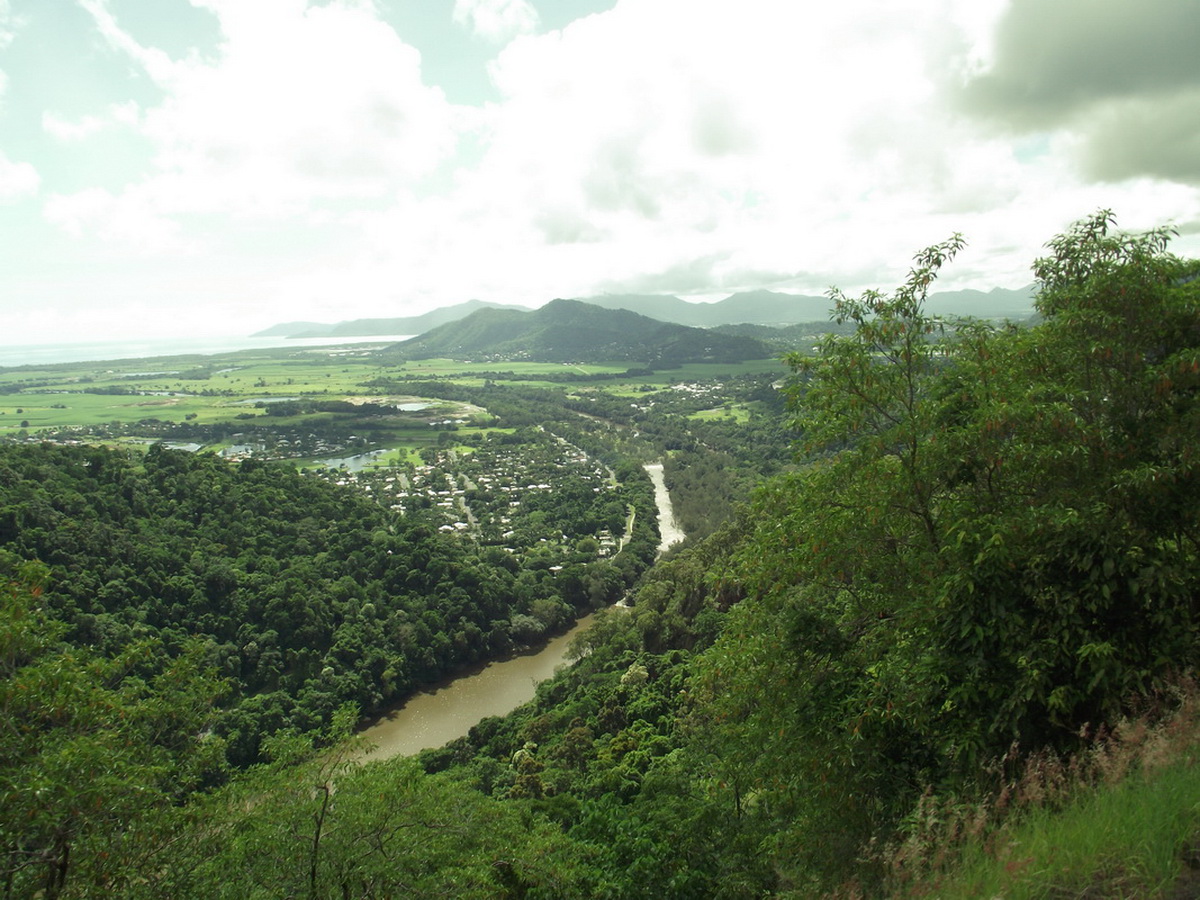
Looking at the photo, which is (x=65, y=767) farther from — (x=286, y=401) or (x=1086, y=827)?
(x=286, y=401)

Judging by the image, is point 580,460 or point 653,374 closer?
point 580,460

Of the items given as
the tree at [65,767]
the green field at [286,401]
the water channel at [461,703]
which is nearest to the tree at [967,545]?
the tree at [65,767]

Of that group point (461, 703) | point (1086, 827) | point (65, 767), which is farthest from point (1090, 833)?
point (461, 703)

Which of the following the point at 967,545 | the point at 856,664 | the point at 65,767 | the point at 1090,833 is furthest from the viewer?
the point at 856,664

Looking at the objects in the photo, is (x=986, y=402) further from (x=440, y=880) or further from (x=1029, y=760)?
(x=440, y=880)

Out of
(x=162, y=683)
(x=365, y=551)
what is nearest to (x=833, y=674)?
(x=162, y=683)

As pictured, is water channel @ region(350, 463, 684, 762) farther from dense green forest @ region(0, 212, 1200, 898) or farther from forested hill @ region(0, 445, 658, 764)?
dense green forest @ region(0, 212, 1200, 898)

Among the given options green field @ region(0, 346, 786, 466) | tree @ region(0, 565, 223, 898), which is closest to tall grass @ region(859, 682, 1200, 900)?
tree @ region(0, 565, 223, 898)

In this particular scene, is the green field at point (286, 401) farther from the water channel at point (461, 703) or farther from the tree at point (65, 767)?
the tree at point (65, 767)
